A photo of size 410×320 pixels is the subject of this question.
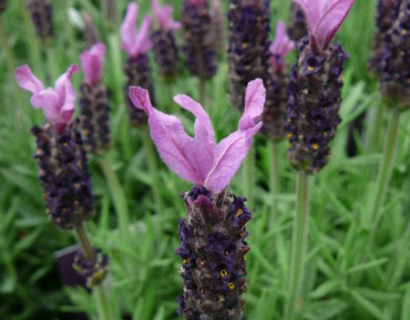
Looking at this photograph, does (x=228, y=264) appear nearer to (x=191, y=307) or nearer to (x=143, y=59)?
(x=191, y=307)

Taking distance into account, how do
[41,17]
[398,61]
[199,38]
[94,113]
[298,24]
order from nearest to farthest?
[398,61] → [94,113] → [298,24] → [199,38] → [41,17]

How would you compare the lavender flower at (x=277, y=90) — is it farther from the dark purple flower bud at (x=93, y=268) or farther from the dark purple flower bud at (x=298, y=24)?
the dark purple flower bud at (x=93, y=268)

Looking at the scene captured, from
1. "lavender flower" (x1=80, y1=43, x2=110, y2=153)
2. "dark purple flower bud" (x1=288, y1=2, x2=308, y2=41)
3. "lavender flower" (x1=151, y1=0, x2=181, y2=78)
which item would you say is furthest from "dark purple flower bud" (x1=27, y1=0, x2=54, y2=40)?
"dark purple flower bud" (x1=288, y1=2, x2=308, y2=41)

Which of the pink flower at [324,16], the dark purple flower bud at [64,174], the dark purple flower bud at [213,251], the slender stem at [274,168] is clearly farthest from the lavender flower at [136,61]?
the dark purple flower bud at [213,251]

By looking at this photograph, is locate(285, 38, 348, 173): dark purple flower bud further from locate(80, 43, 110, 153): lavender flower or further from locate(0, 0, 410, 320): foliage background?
locate(80, 43, 110, 153): lavender flower

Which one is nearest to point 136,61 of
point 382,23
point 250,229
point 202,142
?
point 250,229

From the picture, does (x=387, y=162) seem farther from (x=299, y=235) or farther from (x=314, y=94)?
(x=314, y=94)
